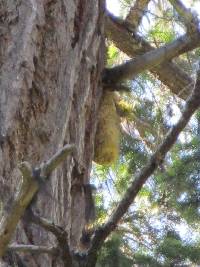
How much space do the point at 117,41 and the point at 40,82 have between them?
47.7 inches

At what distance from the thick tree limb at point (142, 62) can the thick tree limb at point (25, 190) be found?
127 centimetres

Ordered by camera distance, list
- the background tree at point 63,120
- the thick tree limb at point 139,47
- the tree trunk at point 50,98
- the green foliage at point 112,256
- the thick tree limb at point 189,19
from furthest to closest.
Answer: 1. the thick tree limb at point 139,47
2. the green foliage at point 112,256
3. the thick tree limb at point 189,19
4. the tree trunk at point 50,98
5. the background tree at point 63,120

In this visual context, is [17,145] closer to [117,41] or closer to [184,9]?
[184,9]

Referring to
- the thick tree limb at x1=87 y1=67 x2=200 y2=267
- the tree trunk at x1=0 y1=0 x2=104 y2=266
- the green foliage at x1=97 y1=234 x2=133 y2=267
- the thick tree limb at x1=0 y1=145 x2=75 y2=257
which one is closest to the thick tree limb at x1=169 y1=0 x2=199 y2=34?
the tree trunk at x1=0 y1=0 x2=104 y2=266

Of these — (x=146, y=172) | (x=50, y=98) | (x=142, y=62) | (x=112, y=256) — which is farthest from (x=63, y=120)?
(x=112, y=256)

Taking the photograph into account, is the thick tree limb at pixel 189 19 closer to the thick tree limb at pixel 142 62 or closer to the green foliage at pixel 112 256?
the thick tree limb at pixel 142 62

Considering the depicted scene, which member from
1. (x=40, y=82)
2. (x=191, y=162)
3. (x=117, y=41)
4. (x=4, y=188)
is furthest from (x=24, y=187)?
(x=191, y=162)

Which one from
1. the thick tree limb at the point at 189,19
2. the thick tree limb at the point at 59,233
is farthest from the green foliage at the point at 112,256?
the thick tree limb at the point at 59,233

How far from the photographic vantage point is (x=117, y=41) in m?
2.83

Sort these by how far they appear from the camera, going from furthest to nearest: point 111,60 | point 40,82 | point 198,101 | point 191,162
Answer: point 111,60
point 191,162
point 40,82
point 198,101

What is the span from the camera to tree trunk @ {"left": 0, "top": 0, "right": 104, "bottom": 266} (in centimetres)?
145

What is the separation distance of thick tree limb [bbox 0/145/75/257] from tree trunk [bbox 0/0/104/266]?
1.16 ft

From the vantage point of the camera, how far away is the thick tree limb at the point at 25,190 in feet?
A: 2.77

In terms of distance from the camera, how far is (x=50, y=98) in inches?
65.3
